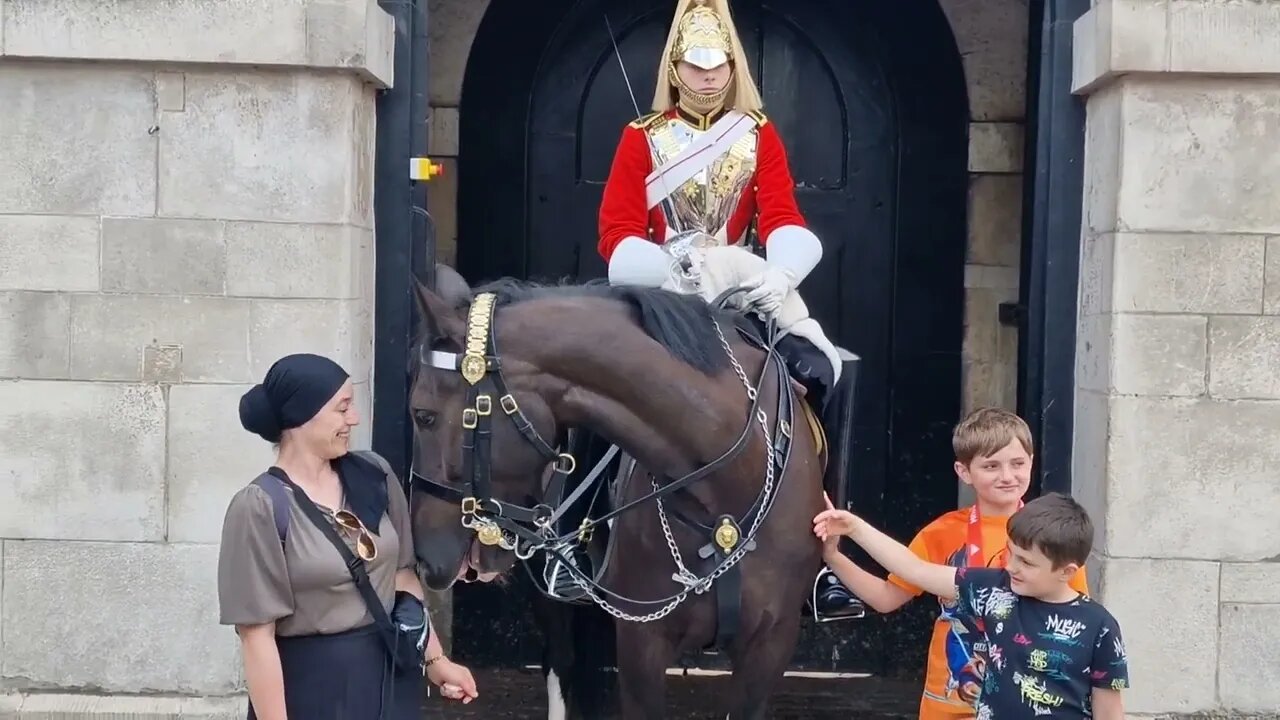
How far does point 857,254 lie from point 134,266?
10.1 ft

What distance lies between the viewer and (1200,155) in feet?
13.9

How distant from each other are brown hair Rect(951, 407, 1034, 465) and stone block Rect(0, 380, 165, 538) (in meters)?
2.58

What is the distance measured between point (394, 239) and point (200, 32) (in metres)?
0.89

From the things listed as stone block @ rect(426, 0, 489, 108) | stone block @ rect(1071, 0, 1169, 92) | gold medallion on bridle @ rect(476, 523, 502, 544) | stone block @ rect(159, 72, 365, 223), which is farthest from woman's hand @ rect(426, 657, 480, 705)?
stone block @ rect(426, 0, 489, 108)

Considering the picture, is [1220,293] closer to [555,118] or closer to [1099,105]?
[1099,105]

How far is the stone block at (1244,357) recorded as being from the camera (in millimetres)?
4254

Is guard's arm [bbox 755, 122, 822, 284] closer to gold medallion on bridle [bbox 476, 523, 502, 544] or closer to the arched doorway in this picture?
gold medallion on bridle [bbox 476, 523, 502, 544]

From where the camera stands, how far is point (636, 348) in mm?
3141

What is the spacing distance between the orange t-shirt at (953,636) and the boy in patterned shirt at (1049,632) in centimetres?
20

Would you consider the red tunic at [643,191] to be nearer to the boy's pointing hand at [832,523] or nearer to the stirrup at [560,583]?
the stirrup at [560,583]

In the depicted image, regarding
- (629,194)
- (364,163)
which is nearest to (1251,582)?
(629,194)

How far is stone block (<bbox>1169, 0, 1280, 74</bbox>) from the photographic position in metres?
4.17

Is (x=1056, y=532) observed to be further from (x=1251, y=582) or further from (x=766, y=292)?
(x=1251, y=582)

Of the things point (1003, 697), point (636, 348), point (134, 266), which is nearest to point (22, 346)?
point (134, 266)
